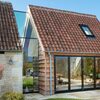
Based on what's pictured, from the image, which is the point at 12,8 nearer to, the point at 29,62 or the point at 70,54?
the point at 29,62

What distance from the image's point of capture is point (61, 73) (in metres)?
19.4

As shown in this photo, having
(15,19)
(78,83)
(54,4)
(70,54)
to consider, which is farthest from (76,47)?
(54,4)

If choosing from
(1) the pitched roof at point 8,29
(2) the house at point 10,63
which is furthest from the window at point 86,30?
(2) the house at point 10,63

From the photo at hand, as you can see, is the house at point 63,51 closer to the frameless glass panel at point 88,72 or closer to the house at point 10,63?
the frameless glass panel at point 88,72

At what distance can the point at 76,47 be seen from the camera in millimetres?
19969

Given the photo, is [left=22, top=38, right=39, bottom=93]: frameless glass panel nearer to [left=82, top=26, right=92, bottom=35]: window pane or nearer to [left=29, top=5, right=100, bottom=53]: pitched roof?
[left=29, top=5, right=100, bottom=53]: pitched roof

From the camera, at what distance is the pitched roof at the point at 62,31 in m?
19.5

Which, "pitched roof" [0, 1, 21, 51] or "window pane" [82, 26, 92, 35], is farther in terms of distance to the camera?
"window pane" [82, 26, 92, 35]

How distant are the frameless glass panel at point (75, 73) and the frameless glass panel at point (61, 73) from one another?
473 mm

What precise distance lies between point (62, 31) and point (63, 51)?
7.22 ft

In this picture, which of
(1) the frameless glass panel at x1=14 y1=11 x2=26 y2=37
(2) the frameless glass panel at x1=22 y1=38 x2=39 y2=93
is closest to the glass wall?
(2) the frameless glass panel at x1=22 y1=38 x2=39 y2=93

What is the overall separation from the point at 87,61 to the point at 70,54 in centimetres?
177

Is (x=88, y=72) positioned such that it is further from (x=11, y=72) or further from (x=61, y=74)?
(x=11, y=72)

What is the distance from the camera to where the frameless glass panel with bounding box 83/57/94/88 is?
2058cm
